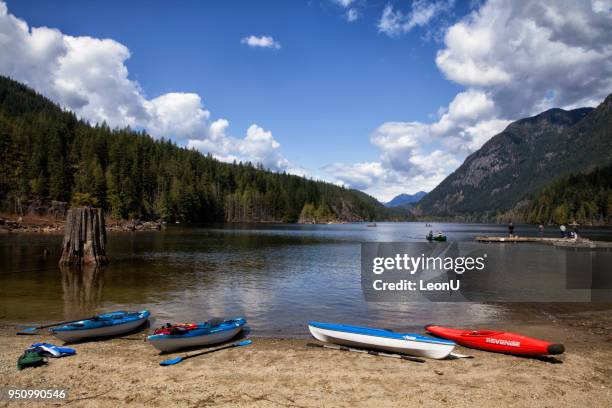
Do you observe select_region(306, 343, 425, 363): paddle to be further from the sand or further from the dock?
the dock

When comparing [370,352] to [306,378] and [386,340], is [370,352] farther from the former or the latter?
[306,378]

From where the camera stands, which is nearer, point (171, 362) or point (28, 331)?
point (171, 362)

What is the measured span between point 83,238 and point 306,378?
1449 inches

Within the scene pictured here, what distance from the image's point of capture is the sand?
40.2ft

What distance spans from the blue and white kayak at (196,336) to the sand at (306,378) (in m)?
0.51

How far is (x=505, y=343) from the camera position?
55.7 feet

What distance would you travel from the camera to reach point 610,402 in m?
12.2

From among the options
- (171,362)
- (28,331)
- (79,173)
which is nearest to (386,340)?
(171,362)

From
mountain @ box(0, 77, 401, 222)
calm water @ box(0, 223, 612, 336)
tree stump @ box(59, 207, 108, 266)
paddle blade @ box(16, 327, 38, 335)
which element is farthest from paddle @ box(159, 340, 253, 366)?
mountain @ box(0, 77, 401, 222)

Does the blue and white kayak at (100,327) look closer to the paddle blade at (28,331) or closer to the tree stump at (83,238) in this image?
the paddle blade at (28,331)

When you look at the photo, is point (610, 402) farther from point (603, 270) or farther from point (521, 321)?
point (603, 270)

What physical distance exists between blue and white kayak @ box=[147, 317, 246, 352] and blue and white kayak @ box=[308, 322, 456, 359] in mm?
3761

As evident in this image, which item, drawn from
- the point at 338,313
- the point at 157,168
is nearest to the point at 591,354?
the point at 338,313

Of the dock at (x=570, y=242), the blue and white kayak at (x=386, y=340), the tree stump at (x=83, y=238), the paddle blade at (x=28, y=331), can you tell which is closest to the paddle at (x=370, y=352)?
the blue and white kayak at (x=386, y=340)
